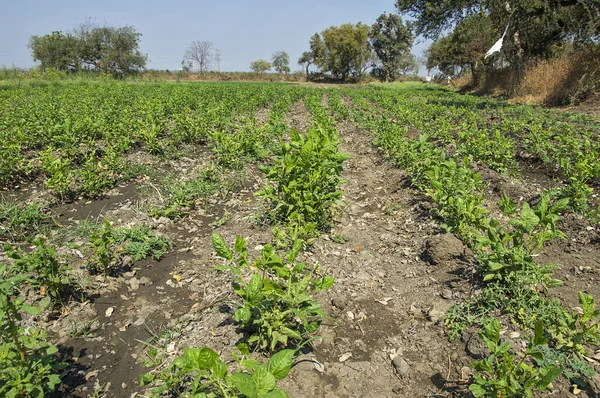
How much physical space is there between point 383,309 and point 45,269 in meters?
2.99

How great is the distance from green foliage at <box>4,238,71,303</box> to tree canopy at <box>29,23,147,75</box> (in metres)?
58.0

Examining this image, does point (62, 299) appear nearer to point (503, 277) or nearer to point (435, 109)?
point (503, 277)

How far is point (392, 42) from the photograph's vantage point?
220 feet

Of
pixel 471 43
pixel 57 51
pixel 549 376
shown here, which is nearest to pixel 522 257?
pixel 549 376

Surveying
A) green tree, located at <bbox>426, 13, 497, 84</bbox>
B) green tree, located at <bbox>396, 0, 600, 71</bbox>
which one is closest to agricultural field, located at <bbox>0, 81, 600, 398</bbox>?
green tree, located at <bbox>396, 0, 600, 71</bbox>

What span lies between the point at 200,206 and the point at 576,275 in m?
4.72

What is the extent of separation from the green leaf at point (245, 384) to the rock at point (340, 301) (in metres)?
1.71

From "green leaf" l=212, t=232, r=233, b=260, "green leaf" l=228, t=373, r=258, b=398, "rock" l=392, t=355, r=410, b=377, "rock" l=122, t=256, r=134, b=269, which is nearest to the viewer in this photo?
"green leaf" l=228, t=373, r=258, b=398

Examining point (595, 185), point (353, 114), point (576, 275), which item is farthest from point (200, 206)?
point (353, 114)

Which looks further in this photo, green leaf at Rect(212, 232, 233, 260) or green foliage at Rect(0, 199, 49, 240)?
green foliage at Rect(0, 199, 49, 240)

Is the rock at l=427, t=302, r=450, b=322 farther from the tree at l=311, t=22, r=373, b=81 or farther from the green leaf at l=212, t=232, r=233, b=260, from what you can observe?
the tree at l=311, t=22, r=373, b=81

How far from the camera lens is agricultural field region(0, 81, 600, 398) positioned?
2.48 meters

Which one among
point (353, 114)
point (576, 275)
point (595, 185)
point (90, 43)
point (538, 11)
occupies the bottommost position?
point (576, 275)

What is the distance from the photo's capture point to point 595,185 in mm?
5434
